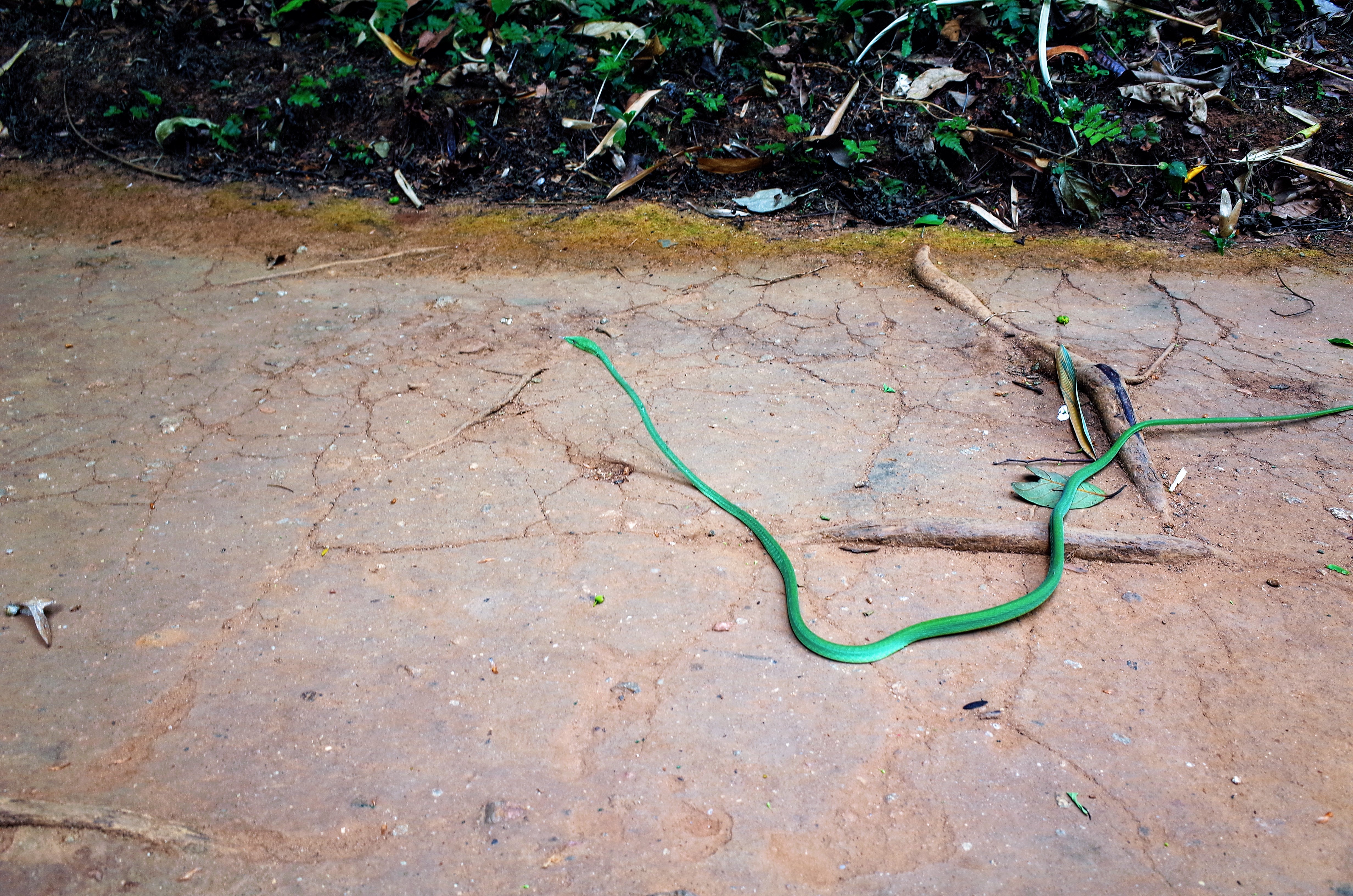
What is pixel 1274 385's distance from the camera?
10.3 feet

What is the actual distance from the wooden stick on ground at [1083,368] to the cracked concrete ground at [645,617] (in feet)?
0.24

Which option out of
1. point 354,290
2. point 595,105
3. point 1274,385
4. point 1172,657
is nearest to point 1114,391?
point 1274,385

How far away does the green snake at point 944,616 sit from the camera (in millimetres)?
2102

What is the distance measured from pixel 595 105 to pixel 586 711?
4.44 m

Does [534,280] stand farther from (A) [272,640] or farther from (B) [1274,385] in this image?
(B) [1274,385]

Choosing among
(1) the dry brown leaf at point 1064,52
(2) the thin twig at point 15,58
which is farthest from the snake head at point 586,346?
(2) the thin twig at point 15,58

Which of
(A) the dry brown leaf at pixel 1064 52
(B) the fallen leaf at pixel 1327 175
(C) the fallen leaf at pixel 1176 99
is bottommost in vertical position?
(B) the fallen leaf at pixel 1327 175

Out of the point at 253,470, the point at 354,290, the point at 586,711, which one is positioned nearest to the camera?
the point at 586,711

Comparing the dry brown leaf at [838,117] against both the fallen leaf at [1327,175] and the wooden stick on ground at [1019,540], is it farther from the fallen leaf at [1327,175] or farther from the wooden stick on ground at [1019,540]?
the wooden stick on ground at [1019,540]

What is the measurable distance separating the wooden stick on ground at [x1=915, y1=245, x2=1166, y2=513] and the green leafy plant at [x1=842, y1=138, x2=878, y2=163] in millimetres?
973

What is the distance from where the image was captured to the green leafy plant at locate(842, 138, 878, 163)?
4.91 meters

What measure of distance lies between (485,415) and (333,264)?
183 cm

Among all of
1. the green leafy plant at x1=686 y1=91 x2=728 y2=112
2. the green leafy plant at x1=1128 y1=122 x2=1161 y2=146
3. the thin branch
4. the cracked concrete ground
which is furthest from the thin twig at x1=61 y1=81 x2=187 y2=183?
the green leafy plant at x1=1128 y1=122 x2=1161 y2=146

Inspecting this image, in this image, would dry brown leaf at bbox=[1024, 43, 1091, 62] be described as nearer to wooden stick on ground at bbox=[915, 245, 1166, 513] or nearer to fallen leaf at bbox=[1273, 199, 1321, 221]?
fallen leaf at bbox=[1273, 199, 1321, 221]
